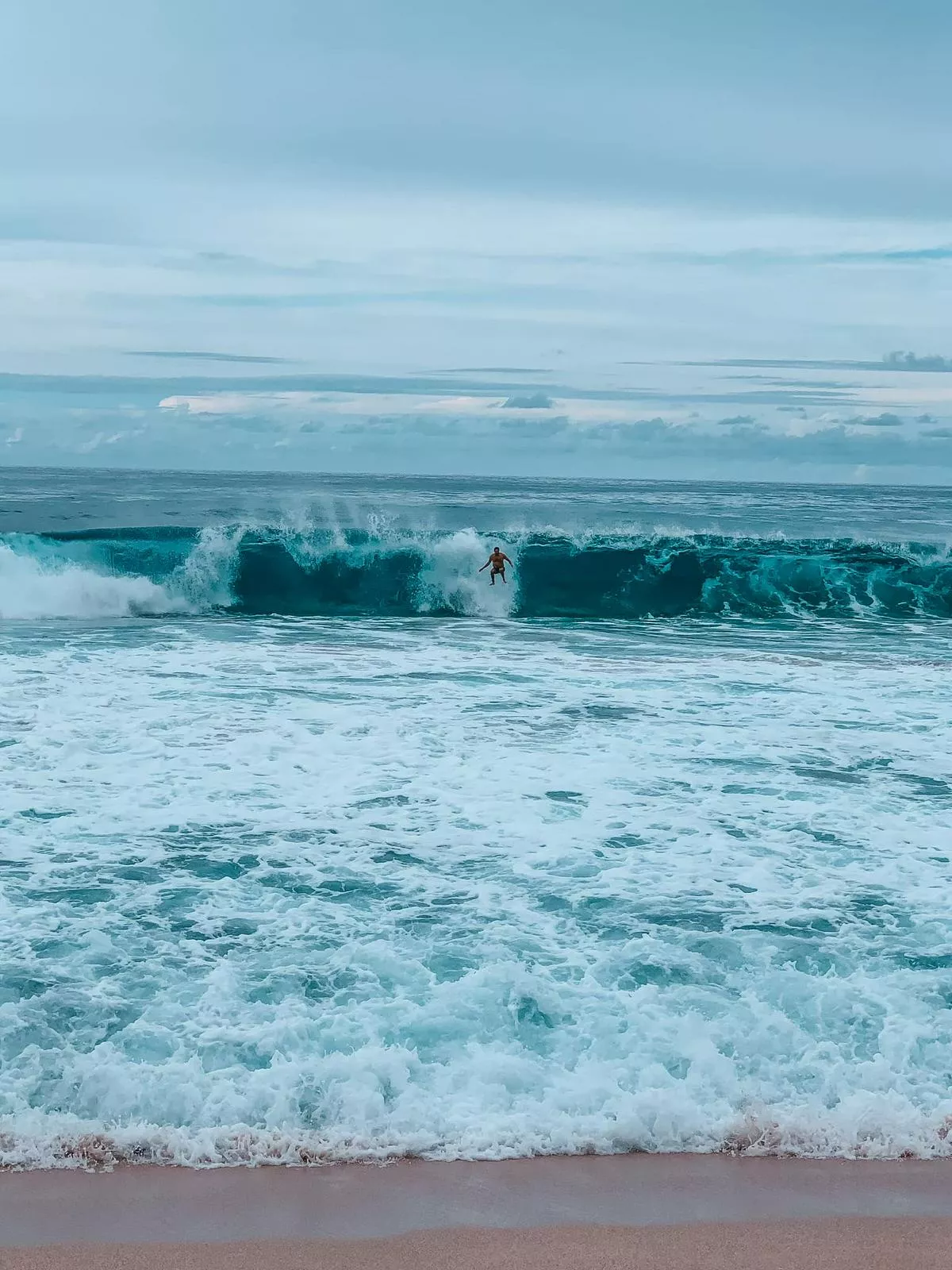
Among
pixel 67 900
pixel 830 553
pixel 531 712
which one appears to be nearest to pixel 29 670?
pixel 531 712

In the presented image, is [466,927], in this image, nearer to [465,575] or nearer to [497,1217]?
[497,1217]

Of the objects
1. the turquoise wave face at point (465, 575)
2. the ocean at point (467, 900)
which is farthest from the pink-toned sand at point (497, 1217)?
the turquoise wave face at point (465, 575)

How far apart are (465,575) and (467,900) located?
1709cm

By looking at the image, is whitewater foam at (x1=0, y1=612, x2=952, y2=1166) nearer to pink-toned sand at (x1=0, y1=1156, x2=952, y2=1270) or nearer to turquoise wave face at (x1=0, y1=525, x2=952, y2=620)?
pink-toned sand at (x1=0, y1=1156, x2=952, y2=1270)

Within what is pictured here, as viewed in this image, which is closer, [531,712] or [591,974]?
[591,974]

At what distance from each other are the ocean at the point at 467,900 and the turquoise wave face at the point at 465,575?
19.3 ft

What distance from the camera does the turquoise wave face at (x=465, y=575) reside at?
2117cm

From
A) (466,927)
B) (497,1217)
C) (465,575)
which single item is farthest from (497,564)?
(497,1217)

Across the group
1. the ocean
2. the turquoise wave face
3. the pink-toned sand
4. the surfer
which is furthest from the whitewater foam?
the turquoise wave face

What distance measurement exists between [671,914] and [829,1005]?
114 centimetres

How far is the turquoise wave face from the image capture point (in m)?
21.2

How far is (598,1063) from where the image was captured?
449 centimetres

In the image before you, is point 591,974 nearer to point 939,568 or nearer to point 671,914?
point 671,914

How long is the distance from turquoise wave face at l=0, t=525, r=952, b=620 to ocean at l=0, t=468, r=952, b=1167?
19.3 ft
